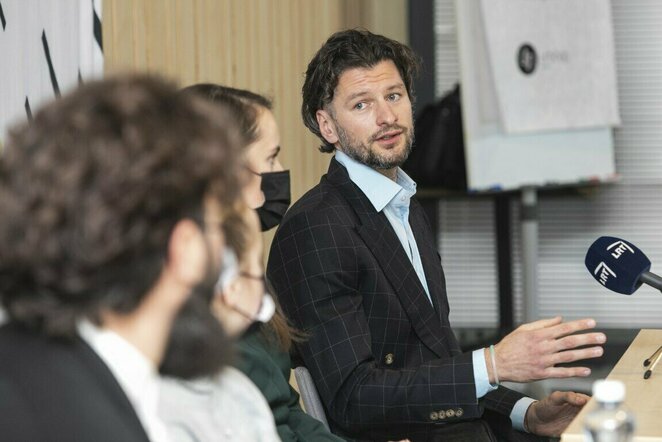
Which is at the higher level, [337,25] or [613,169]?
[337,25]

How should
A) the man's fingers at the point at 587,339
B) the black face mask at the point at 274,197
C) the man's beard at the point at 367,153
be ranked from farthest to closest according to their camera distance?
the man's beard at the point at 367,153 < the black face mask at the point at 274,197 < the man's fingers at the point at 587,339

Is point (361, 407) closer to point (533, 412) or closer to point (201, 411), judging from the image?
point (533, 412)

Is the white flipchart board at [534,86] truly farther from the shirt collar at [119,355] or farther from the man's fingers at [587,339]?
the shirt collar at [119,355]

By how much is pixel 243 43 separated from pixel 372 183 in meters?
1.49

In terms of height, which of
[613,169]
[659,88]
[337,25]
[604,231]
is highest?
[337,25]

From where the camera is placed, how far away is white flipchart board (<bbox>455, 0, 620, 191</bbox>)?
5.14 meters

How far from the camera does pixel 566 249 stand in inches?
230

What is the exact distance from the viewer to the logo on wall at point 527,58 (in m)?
5.14

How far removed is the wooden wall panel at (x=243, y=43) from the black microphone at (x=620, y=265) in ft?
4.11

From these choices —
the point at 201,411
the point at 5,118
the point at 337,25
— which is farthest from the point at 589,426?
the point at 337,25

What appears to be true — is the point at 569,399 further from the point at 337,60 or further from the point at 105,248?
the point at 105,248

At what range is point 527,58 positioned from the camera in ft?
16.9

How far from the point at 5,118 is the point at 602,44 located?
341 cm

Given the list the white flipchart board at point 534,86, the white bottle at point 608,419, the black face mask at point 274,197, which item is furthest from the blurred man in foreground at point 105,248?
the white flipchart board at point 534,86
